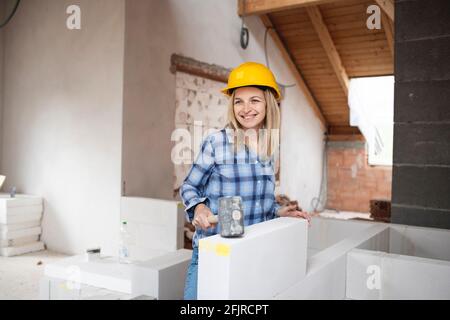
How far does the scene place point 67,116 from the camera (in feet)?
15.0

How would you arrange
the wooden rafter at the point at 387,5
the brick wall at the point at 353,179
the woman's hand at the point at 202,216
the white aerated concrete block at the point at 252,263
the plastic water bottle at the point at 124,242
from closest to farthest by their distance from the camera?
the white aerated concrete block at the point at 252,263, the woman's hand at the point at 202,216, the plastic water bottle at the point at 124,242, the wooden rafter at the point at 387,5, the brick wall at the point at 353,179

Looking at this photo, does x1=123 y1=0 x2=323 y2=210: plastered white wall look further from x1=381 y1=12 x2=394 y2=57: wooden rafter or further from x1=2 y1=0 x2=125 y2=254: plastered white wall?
x1=381 y1=12 x2=394 y2=57: wooden rafter

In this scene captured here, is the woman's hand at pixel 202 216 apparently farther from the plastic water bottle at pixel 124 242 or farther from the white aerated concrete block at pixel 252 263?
the plastic water bottle at pixel 124 242

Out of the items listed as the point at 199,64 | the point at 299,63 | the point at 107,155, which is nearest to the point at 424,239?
the point at 107,155

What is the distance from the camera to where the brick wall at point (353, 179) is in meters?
8.43

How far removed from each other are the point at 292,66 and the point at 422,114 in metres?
4.73

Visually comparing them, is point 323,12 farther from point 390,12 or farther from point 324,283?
point 324,283

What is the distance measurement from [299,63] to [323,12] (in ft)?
4.40

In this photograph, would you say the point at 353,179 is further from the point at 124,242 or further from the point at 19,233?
the point at 19,233

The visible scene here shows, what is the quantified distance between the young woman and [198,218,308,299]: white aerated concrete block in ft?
0.71

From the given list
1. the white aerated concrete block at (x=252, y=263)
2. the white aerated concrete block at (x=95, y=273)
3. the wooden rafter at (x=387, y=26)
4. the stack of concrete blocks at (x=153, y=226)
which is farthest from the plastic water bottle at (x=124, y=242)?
the wooden rafter at (x=387, y=26)

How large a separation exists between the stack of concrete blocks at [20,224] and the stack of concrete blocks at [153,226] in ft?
3.87
